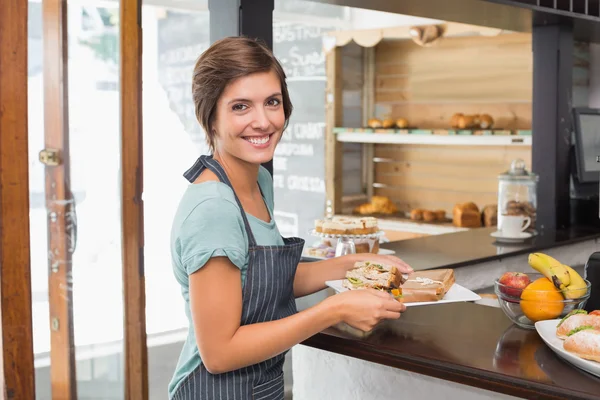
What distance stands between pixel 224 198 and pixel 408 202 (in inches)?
186

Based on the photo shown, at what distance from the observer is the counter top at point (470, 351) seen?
5.28ft

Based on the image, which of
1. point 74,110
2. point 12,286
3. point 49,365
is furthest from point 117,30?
point 49,365

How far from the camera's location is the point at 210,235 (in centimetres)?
159

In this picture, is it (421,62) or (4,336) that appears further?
(421,62)

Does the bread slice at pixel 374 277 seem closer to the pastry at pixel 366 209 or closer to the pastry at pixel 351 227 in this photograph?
the pastry at pixel 351 227

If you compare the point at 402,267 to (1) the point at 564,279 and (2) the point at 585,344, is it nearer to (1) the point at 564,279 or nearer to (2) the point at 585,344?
(1) the point at 564,279

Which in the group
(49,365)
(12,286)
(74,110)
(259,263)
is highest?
(74,110)

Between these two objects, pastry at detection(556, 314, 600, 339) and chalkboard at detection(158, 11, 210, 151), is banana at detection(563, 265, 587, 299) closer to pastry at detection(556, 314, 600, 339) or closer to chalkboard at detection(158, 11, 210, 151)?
pastry at detection(556, 314, 600, 339)

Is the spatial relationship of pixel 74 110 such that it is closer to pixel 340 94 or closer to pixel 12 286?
pixel 12 286

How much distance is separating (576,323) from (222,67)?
984mm

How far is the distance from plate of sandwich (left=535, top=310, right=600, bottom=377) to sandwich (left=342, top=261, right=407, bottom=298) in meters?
0.36

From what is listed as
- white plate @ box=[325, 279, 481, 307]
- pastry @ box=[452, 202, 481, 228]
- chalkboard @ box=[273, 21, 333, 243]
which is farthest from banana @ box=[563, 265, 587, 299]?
chalkboard @ box=[273, 21, 333, 243]

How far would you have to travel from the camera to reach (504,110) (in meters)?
5.54

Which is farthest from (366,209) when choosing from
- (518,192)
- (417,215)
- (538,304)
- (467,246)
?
(538,304)
